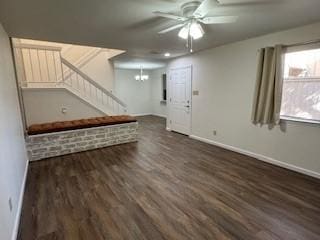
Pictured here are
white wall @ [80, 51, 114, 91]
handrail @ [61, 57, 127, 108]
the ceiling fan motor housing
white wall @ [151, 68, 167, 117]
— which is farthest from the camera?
white wall @ [151, 68, 167, 117]

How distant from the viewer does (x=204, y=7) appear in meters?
1.88

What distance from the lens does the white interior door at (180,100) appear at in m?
5.38

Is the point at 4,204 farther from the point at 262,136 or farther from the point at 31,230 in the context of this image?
the point at 262,136

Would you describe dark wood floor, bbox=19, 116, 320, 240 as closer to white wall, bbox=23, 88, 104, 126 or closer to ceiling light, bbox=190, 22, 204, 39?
white wall, bbox=23, 88, 104, 126

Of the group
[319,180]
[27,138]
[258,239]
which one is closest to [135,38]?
[27,138]

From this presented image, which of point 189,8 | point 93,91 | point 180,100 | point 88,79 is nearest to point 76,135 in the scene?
point 88,79

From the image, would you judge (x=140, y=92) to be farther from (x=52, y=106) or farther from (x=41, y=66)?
(x=52, y=106)

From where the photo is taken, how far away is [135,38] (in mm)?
3508

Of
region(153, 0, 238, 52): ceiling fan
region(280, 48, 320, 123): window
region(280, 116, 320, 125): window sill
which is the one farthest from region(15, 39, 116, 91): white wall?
region(280, 116, 320, 125): window sill

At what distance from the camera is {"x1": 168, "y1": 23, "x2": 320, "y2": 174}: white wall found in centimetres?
304

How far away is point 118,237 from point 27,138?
9.69 feet

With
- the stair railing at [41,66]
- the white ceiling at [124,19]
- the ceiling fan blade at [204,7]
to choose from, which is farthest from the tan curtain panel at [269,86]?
the stair railing at [41,66]

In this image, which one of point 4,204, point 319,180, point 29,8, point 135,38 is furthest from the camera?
point 135,38

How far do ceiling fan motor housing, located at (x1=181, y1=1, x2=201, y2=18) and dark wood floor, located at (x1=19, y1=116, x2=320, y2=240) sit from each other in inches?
91.6
